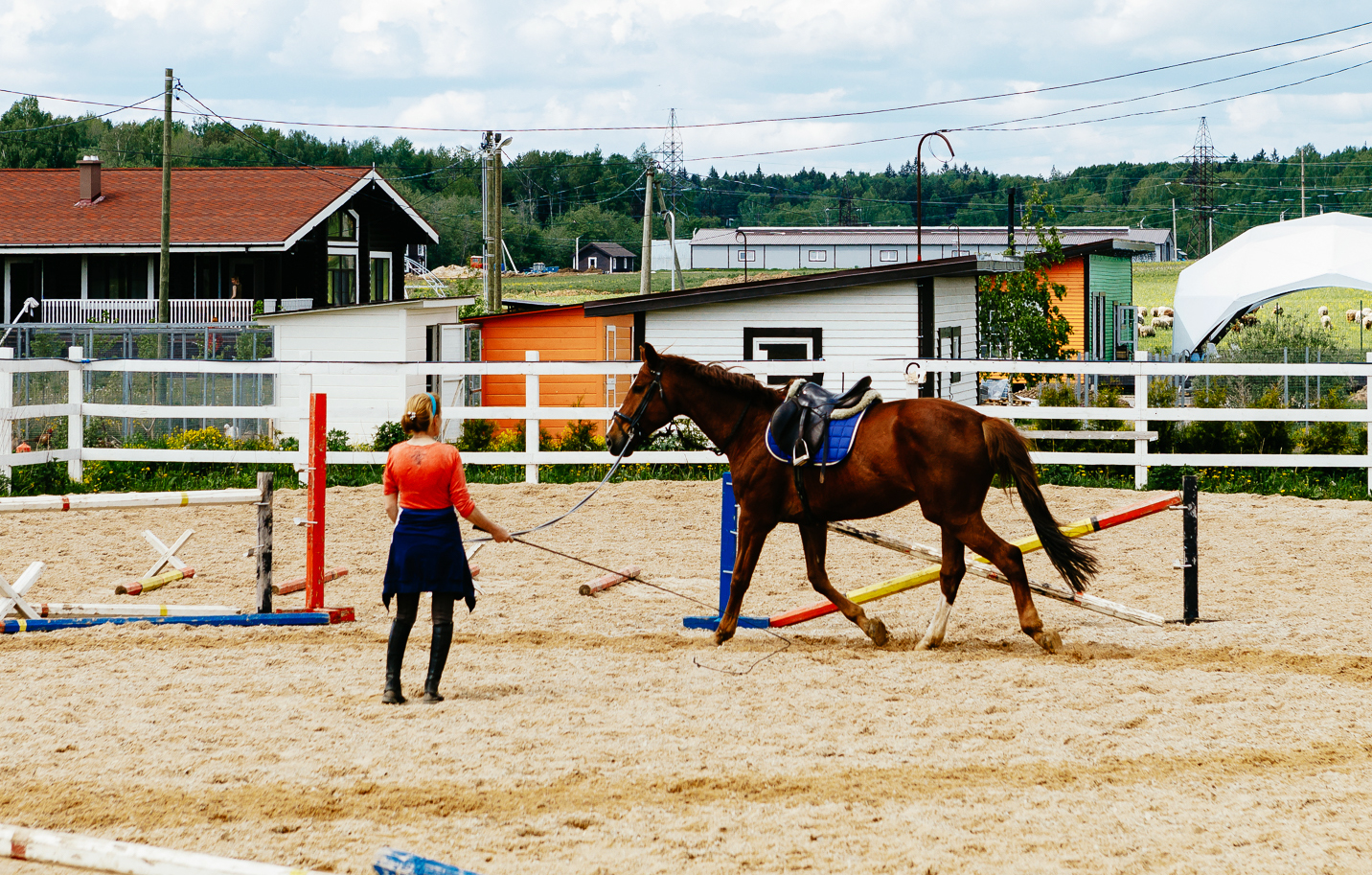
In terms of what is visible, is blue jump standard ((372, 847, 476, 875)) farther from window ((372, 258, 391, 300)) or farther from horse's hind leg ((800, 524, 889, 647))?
window ((372, 258, 391, 300))

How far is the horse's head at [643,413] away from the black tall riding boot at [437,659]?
2.13 metres

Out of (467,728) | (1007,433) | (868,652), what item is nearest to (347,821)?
(467,728)

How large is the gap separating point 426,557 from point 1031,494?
3.39m

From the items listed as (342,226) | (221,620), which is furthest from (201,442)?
(342,226)

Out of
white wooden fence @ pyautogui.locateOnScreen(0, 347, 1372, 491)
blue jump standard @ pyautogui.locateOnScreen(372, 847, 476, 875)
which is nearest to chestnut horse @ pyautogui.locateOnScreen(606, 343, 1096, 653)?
blue jump standard @ pyautogui.locateOnScreen(372, 847, 476, 875)

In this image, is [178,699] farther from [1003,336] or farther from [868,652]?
[1003,336]

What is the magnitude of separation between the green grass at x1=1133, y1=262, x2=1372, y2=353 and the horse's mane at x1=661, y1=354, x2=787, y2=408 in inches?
1100

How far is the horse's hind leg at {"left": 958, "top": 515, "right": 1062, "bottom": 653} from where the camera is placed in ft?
24.9

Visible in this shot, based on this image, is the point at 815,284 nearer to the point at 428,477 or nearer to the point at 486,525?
the point at 486,525

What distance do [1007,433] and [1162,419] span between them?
8443 millimetres

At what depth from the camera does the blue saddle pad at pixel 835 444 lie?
7758 mm

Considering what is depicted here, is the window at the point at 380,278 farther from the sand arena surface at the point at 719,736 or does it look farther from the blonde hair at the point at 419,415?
the blonde hair at the point at 419,415

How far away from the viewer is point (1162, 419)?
1525 centimetres

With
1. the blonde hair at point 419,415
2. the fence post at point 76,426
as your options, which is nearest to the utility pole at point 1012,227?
the fence post at point 76,426
